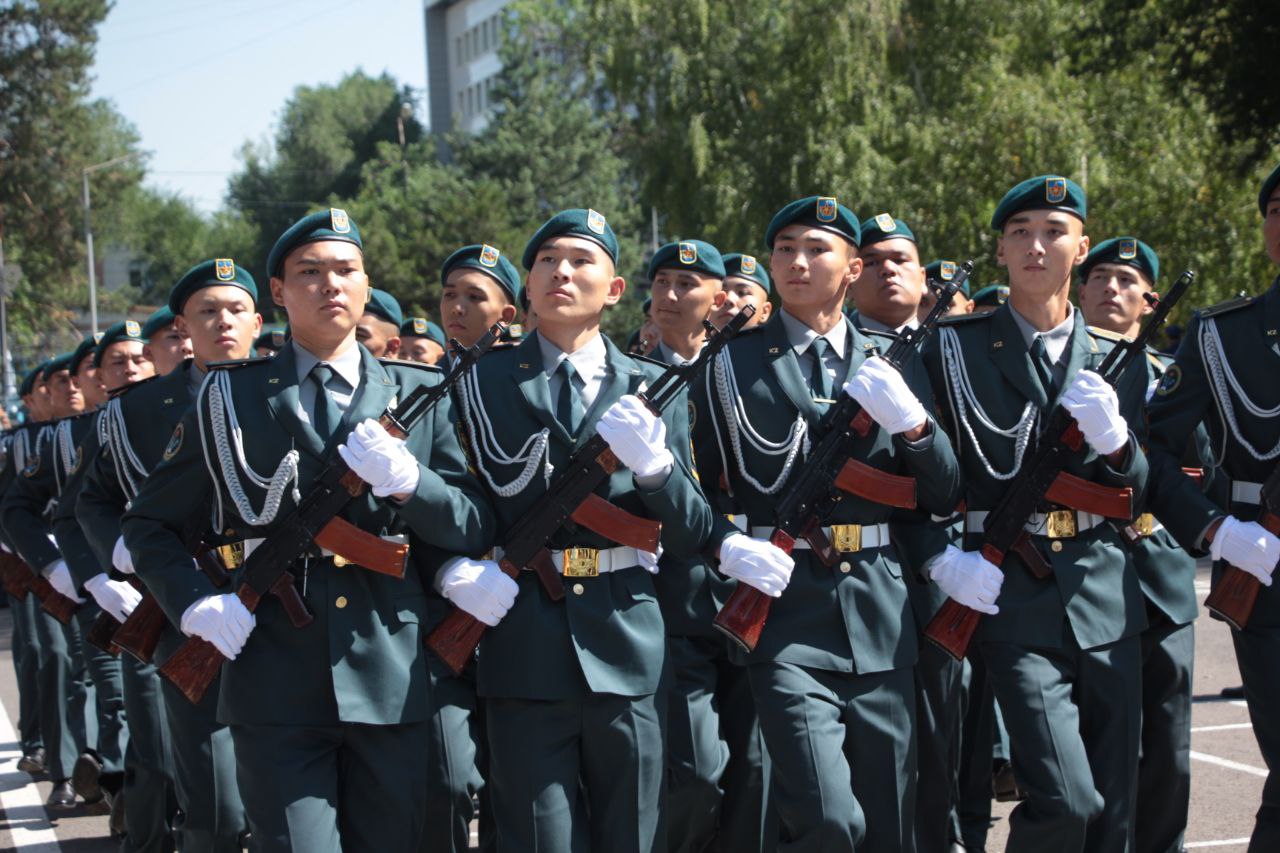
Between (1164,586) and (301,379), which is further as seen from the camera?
(1164,586)

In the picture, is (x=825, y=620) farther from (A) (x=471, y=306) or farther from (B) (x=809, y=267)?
(A) (x=471, y=306)

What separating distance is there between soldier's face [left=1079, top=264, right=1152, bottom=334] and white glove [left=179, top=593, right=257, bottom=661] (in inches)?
167

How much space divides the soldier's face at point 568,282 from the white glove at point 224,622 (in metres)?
1.24

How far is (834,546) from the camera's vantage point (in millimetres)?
5070

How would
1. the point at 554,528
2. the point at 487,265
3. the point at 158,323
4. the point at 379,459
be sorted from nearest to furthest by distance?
the point at 379,459, the point at 554,528, the point at 487,265, the point at 158,323

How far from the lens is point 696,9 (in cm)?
3136

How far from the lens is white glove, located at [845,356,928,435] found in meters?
4.89

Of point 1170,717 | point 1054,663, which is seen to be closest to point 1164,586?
point 1170,717

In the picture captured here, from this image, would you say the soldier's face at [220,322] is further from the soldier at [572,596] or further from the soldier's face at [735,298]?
the soldier's face at [735,298]

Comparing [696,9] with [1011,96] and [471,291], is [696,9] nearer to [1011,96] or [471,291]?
[1011,96]

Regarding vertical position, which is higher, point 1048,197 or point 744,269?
point 1048,197

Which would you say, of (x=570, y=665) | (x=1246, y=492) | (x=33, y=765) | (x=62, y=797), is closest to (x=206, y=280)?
(x=570, y=665)

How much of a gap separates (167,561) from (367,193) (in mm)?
58456

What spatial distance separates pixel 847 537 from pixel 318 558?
163 centimetres
